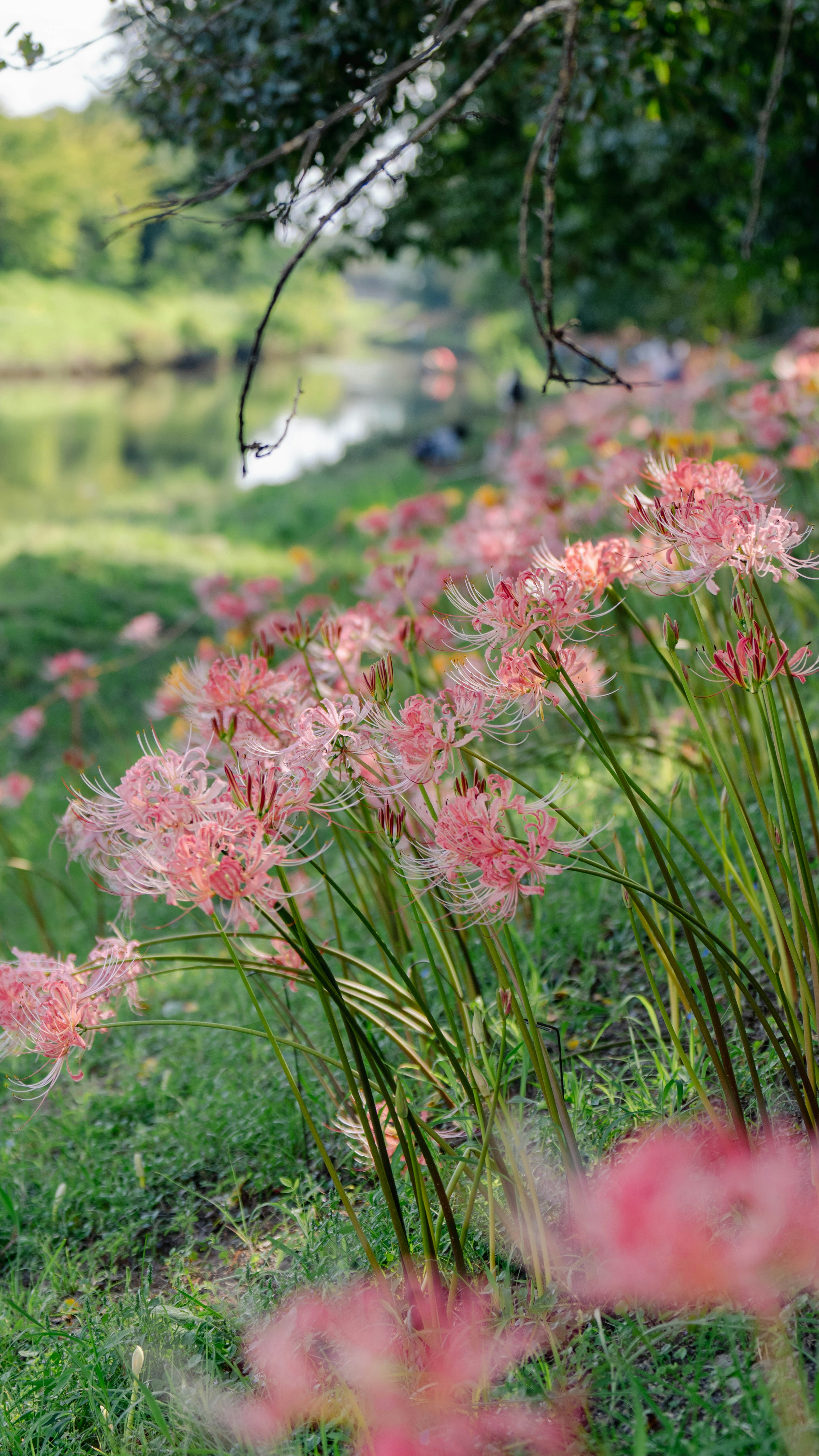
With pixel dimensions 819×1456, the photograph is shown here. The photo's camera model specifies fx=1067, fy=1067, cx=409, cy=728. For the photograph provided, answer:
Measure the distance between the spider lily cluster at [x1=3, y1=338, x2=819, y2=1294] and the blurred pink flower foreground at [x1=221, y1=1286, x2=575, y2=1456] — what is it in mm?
83

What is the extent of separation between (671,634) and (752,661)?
14cm

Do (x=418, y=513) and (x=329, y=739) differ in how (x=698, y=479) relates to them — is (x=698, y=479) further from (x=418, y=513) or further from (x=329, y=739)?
(x=418, y=513)

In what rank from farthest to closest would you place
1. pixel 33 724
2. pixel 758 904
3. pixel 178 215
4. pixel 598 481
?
pixel 33 724
pixel 598 481
pixel 178 215
pixel 758 904

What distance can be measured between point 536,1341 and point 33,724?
3308 mm

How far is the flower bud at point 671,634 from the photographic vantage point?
4.66 ft

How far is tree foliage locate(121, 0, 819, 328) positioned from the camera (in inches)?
137

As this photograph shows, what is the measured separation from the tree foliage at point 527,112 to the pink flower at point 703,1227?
4.95 feet

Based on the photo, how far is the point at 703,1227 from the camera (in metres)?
1.29

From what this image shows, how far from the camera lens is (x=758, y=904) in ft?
6.20

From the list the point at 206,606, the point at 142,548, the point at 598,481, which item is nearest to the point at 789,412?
the point at 598,481

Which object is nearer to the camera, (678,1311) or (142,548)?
(678,1311)

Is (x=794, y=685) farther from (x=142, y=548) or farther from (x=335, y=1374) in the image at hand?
(x=142, y=548)

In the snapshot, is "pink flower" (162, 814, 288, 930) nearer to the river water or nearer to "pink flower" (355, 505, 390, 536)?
the river water

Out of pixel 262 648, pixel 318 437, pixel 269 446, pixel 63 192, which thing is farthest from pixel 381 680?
pixel 63 192
